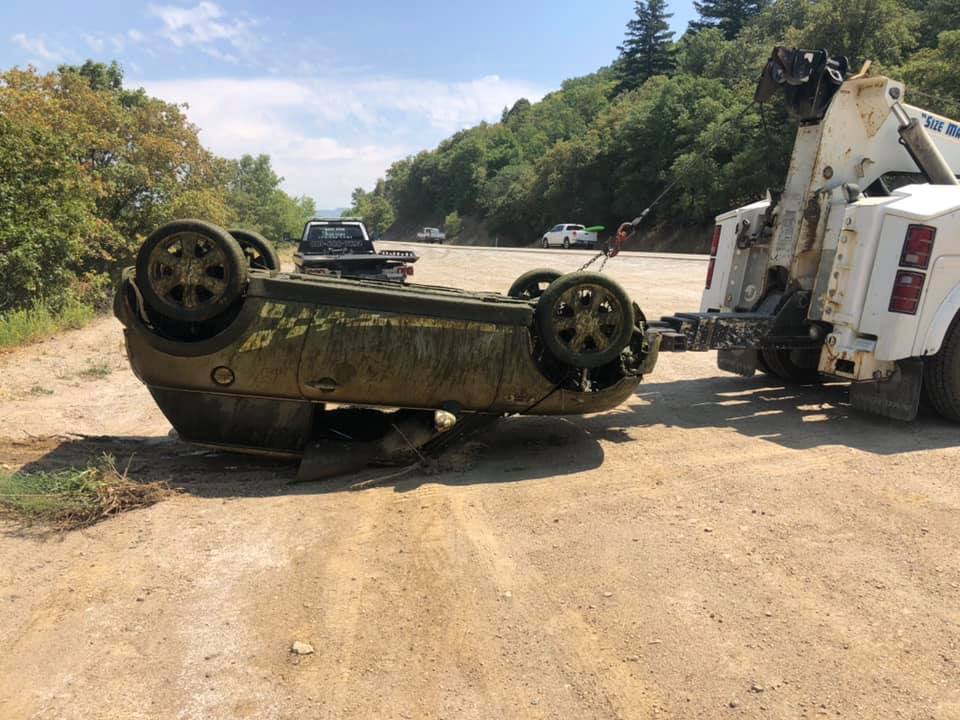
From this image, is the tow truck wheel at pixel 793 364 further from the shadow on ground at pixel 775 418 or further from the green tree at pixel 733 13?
the green tree at pixel 733 13

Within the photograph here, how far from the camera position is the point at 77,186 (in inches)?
480

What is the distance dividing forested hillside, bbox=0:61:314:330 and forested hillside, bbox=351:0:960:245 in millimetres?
10333

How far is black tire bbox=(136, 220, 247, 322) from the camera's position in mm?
4316

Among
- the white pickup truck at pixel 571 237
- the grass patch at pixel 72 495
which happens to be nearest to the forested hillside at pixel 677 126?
the white pickup truck at pixel 571 237

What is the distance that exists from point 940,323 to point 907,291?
47cm

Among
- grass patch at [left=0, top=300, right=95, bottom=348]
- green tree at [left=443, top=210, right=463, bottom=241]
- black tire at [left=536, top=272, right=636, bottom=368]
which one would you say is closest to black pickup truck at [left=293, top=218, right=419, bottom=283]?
grass patch at [left=0, top=300, right=95, bottom=348]

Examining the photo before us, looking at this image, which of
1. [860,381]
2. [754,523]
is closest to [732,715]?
[754,523]

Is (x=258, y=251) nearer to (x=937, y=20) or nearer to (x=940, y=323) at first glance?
(x=940, y=323)

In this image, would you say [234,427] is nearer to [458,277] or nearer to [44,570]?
[44,570]

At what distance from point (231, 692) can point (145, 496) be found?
2079 mm

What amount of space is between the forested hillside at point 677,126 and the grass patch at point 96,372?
796 cm

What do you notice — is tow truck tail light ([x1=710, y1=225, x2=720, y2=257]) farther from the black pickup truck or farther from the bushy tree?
the bushy tree

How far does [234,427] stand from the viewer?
470 cm

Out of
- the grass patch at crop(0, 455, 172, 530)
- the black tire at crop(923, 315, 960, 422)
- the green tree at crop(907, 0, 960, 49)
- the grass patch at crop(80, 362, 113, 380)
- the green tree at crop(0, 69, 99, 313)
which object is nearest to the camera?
the grass patch at crop(0, 455, 172, 530)
